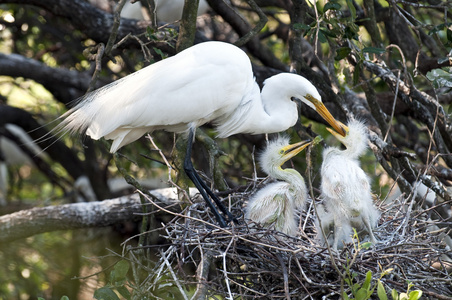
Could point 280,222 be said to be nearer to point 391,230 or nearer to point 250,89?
point 391,230

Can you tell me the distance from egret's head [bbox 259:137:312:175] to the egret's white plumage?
0.37 ft

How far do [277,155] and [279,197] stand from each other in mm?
252

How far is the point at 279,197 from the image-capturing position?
92.0 inches

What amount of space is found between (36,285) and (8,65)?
3070 mm

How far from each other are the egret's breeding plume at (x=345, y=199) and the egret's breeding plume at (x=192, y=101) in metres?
0.28

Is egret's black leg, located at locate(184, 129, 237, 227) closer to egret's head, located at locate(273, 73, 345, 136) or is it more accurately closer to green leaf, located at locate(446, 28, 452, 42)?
egret's head, located at locate(273, 73, 345, 136)

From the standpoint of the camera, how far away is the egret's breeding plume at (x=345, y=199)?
7.07 feet

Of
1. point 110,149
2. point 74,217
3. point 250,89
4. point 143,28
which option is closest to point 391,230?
point 250,89

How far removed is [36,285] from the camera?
2.28ft

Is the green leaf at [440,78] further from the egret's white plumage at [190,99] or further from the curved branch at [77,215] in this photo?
the curved branch at [77,215]

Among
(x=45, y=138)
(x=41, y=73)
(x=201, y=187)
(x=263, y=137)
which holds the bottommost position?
(x=263, y=137)

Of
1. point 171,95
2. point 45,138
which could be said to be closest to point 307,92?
point 171,95

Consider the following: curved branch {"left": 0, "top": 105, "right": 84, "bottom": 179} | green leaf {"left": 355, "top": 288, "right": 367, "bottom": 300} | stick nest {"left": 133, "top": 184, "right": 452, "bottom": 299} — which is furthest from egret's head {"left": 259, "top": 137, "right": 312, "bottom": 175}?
curved branch {"left": 0, "top": 105, "right": 84, "bottom": 179}

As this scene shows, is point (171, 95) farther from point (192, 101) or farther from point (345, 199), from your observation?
point (345, 199)
